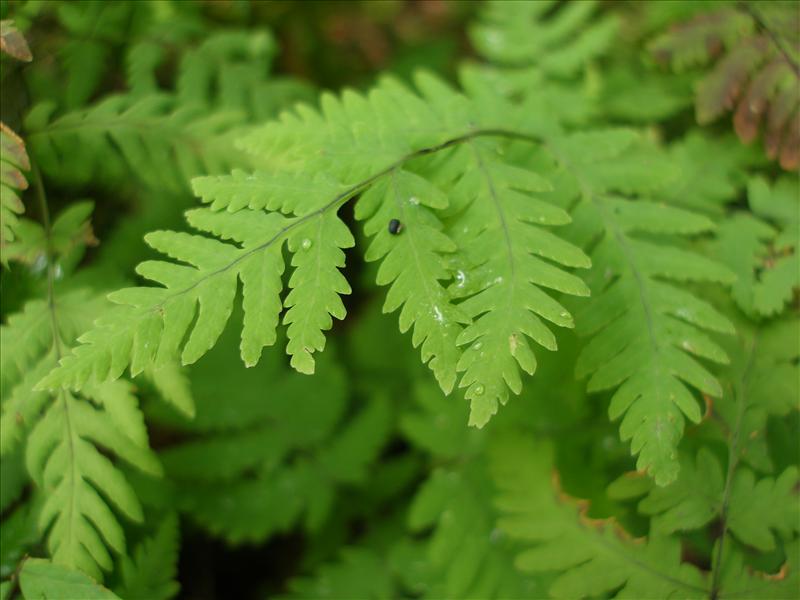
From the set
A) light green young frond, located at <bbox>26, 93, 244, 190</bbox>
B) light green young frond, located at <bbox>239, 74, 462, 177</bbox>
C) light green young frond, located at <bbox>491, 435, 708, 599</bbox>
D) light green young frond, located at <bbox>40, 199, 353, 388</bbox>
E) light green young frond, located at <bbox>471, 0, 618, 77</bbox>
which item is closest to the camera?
light green young frond, located at <bbox>40, 199, 353, 388</bbox>

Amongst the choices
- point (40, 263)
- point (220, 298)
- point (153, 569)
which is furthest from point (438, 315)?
point (40, 263)

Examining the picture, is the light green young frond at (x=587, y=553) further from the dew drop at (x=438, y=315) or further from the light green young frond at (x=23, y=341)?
the light green young frond at (x=23, y=341)

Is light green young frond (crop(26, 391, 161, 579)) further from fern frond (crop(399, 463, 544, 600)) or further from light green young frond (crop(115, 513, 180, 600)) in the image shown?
fern frond (crop(399, 463, 544, 600))

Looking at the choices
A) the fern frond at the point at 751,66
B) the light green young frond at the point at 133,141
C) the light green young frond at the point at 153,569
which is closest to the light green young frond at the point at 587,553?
the light green young frond at the point at 153,569

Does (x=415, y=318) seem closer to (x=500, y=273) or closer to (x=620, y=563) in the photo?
(x=500, y=273)

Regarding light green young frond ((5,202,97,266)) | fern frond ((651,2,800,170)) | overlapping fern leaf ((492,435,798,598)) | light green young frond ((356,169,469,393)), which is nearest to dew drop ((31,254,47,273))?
light green young frond ((5,202,97,266))

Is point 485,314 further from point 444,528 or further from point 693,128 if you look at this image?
point 693,128
